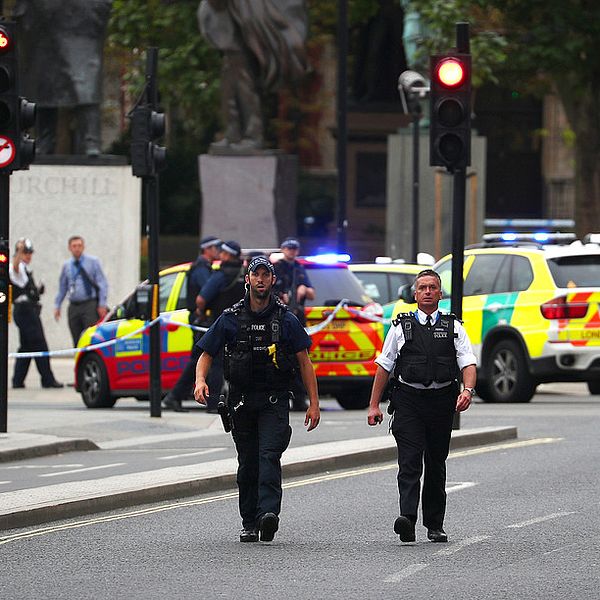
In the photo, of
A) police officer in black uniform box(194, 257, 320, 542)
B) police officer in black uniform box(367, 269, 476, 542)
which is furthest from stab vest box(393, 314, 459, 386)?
police officer in black uniform box(194, 257, 320, 542)

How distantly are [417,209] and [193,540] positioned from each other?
2208 centimetres

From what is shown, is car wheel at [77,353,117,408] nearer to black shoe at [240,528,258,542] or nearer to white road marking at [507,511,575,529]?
white road marking at [507,511,575,529]

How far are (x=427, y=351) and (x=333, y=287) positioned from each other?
1074cm

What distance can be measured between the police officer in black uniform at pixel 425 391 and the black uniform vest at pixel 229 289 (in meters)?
9.32

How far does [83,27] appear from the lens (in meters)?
30.2

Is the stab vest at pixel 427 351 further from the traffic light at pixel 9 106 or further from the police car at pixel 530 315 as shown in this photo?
the police car at pixel 530 315

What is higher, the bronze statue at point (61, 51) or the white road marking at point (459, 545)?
the bronze statue at point (61, 51)

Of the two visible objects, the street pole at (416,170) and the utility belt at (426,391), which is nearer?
the utility belt at (426,391)

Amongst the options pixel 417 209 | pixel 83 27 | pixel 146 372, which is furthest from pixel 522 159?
pixel 146 372

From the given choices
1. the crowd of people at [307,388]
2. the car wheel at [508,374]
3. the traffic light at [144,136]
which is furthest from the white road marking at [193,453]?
the car wheel at [508,374]

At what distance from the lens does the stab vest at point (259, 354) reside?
1153 centimetres

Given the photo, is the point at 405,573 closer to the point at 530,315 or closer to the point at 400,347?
the point at 400,347

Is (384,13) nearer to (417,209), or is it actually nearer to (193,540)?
(417,209)

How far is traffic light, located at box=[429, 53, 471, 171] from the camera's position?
57.4 feet
